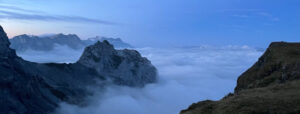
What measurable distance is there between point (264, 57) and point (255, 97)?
40687mm

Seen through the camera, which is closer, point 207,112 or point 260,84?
point 207,112

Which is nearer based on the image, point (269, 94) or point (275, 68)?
point (269, 94)

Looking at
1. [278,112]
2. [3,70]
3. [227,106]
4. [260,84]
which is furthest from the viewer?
[3,70]

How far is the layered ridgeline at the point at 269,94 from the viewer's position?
89.7 feet

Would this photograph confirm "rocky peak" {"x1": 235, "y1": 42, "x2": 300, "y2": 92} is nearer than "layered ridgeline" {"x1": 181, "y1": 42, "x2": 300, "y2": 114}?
No

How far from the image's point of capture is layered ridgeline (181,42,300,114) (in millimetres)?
27331

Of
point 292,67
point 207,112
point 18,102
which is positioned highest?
point 292,67

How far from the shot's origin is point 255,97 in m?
31.0

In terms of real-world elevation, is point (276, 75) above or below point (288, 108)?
above

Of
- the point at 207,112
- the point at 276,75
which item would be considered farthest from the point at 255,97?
the point at 276,75

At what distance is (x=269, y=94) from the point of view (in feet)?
107

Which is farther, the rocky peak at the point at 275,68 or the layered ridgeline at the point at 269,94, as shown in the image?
the rocky peak at the point at 275,68

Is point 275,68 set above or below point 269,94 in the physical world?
above

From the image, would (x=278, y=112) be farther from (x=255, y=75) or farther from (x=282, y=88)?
(x=255, y=75)
